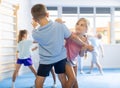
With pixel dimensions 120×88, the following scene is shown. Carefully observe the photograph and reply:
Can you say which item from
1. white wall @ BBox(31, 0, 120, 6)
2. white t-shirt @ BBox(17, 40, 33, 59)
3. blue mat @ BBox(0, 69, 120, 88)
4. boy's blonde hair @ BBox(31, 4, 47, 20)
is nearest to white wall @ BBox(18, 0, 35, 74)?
white wall @ BBox(31, 0, 120, 6)

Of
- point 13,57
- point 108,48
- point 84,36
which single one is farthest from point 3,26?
point 108,48

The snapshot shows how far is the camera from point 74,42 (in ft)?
9.77

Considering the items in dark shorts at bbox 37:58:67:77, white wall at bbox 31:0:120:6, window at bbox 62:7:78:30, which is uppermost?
white wall at bbox 31:0:120:6

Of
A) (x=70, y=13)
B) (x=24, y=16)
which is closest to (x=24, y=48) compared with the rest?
(x=24, y=16)

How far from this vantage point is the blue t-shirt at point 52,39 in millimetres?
2652

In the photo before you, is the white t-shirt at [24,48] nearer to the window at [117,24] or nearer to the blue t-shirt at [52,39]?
the blue t-shirt at [52,39]

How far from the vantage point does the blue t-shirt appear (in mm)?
2652

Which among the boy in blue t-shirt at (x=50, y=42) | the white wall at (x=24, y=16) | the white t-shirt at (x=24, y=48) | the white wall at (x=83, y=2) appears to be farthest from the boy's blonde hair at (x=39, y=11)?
the white wall at (x=83, y=2)

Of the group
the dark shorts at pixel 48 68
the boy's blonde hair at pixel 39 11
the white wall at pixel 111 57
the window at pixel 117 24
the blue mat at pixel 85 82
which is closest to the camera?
the boy's blonde hair at pixel 39 11

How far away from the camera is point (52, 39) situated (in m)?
2.66

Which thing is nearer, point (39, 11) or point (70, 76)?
point (39, 11)

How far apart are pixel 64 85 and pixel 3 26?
13.5 feet

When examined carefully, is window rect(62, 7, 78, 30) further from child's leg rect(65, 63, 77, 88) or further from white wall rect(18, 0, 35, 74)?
child's leg rect(65, 63, 77, 88)

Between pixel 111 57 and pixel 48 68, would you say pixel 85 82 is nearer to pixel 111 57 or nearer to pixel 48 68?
pixel 48 68
